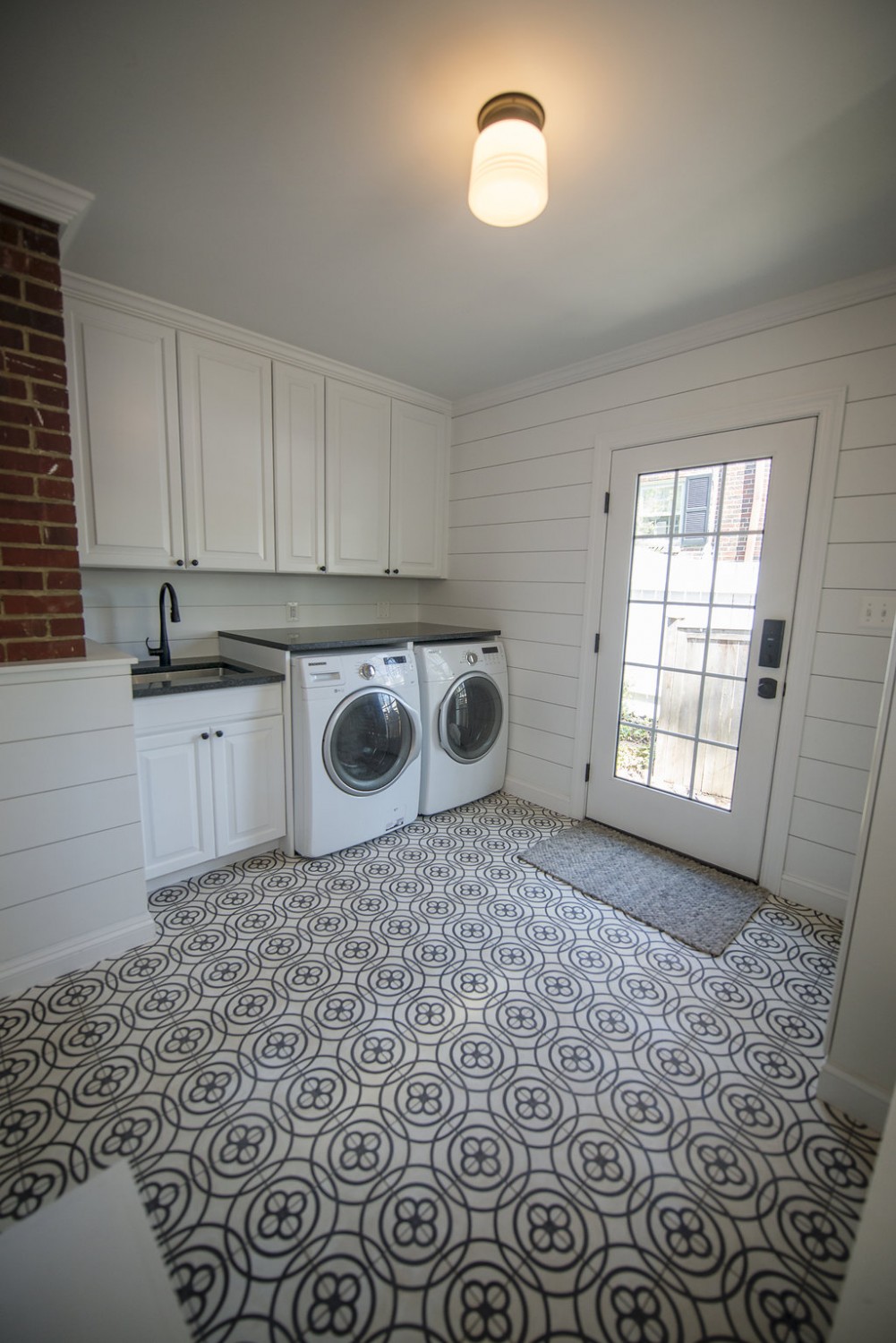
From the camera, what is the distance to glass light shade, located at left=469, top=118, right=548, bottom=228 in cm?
120

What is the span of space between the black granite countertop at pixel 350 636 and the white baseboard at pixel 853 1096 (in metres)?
2.14

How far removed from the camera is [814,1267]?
3.46ft

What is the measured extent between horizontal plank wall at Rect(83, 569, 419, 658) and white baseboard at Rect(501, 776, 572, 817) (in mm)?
1379

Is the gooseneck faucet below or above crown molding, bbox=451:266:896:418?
below

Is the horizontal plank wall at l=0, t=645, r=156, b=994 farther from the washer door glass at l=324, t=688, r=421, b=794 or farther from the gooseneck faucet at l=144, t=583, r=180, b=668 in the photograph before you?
the washer door glass at l=324, t=688, r=421, b=794

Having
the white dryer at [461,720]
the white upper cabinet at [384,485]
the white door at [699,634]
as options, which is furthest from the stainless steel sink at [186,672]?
the white door at [699,634]

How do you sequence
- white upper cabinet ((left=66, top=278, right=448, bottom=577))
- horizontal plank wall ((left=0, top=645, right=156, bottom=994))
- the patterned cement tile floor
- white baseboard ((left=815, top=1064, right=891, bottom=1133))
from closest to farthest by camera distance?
1. the patterned cement tile floor
2. white baseboard ((left=815, top=1064, right=891, bottom=1133))
3. horizontal plank wall ((left=0, top=645, right=156, bottom=994))
4. white upper cabinet ((left=66, top=278, right=448, bottom=577))

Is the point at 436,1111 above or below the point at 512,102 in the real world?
below

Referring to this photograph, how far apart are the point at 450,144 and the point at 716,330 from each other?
4.76 feet

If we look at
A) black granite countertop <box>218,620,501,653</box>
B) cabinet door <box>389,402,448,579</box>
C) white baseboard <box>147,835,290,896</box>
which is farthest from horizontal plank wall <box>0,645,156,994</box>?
cabinet door <box>389,402,448,579</box>

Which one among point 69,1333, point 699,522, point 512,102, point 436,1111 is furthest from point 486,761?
point 512,102

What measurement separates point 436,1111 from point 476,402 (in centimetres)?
338

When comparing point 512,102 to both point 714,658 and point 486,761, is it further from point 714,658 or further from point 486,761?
point 486,761

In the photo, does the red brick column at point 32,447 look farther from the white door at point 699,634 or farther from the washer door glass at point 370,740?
the white door at point 699,634
